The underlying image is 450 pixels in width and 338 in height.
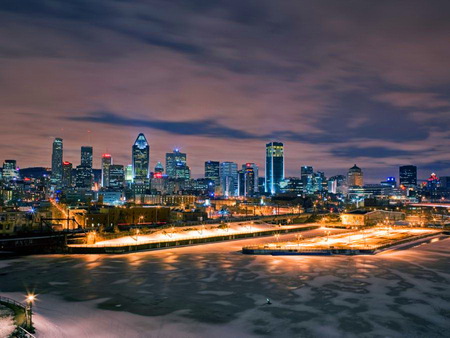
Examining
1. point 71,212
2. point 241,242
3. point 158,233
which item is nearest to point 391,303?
point 241,242

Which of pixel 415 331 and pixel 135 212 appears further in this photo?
pixel 135 212

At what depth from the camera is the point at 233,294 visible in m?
43.4

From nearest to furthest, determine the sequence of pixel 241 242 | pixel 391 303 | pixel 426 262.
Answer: pixel 391 303 < pixel 426 262 < pixel 241 242

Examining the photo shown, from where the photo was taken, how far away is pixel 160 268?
58188 mm

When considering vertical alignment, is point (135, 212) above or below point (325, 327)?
above

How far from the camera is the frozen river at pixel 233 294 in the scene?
33.1 meters

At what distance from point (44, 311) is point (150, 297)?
32.0 ft

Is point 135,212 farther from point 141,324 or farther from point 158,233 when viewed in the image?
point 141,324

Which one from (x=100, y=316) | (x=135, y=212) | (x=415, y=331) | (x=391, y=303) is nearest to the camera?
(x=415, y=331)

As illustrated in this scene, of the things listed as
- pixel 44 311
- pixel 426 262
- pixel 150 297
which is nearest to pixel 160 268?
pixel 150 297

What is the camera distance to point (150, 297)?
4225 centimetres

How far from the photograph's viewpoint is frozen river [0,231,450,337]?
109ft

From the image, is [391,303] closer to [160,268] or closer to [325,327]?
[325,327]

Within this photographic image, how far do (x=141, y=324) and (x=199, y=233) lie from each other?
2474 inches
